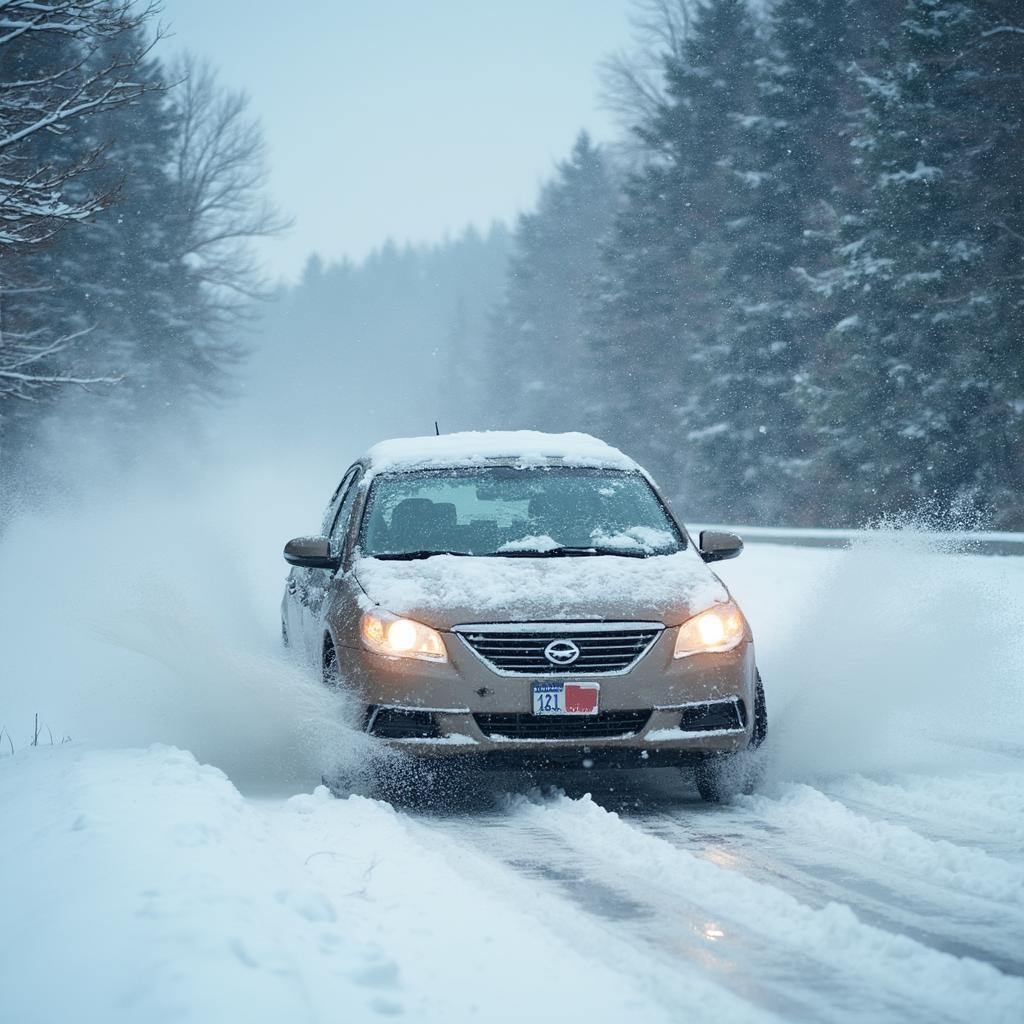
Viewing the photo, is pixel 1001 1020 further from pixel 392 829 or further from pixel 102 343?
pixel 102 343

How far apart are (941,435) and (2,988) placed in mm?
27483

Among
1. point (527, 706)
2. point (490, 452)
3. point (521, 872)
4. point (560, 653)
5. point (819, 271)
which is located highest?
point (819, 271)

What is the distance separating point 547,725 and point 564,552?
1266 mm

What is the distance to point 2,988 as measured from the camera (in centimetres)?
350

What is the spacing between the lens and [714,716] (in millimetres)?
6668

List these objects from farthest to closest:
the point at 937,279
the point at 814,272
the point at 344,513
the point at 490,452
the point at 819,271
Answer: the point at 814,272 < the point at 819,271 < the point at 937,279 < the point at 344,513 < the point at 490,452

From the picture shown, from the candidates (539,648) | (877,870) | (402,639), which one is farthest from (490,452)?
(877,870)

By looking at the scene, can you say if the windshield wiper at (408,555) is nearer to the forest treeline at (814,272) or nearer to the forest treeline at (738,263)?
the forest treeline at (738,263)

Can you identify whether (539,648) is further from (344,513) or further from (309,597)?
(344,513)

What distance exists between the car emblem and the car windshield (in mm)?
997

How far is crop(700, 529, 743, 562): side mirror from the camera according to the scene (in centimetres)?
788

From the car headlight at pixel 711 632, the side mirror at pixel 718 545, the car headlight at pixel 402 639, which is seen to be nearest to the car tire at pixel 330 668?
the car headlight at pixel 402 639

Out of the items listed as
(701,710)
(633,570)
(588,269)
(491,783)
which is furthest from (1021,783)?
(588,269)

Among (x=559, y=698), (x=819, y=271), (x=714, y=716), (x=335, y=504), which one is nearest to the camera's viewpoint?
(x=559, y=698)
